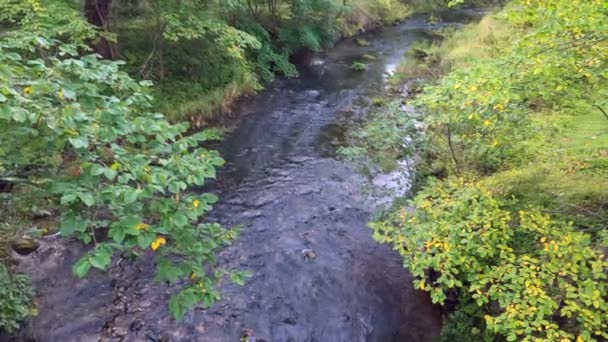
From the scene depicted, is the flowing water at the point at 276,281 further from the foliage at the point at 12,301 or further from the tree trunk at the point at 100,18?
the tree trunk at the point at 100,18

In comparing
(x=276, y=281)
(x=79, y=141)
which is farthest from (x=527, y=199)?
(x=79, y=141)

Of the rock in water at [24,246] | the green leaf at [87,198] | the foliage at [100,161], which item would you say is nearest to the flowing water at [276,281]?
the rock in water at [24,246]

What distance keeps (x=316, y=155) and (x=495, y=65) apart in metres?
6.69

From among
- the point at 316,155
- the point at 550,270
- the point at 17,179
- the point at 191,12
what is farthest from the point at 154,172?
the point at 191,12

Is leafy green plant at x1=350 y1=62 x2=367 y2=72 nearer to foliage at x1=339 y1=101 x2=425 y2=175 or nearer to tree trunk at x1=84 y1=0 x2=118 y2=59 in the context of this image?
tree trunk at x1=84 y1=0 x2=118 y2=59

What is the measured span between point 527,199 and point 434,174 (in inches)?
93.1

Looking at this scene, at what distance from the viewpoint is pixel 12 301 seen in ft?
15.0

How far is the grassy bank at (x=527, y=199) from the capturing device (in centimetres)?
340

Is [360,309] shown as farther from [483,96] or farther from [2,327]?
[2,327]

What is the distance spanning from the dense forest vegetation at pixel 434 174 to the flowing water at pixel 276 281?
58 centimetres

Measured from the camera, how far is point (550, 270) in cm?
345

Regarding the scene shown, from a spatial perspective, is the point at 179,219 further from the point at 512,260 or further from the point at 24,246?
the point at 24,246

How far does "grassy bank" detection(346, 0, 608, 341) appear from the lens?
3402 millimetres

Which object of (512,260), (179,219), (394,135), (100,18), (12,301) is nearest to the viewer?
(179,219)
